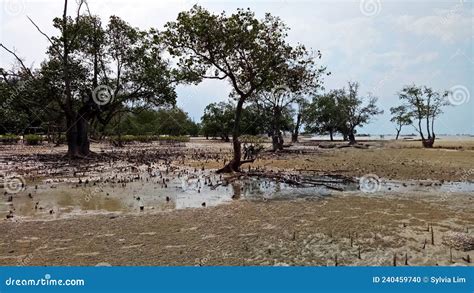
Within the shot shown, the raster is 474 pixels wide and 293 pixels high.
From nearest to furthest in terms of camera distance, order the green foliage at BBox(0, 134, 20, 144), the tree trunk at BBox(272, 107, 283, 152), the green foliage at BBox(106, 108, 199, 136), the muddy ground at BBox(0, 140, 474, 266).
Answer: the muddy ground at BBox(0, 140, 474, 266)
the tree trunk at BBox(272, 107, 283, 152)
the green foliage at BBox(0, 134, 20, 144)
the green foliage at BBox(106, 108, 199, 136)

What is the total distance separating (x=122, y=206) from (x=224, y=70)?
413 inches

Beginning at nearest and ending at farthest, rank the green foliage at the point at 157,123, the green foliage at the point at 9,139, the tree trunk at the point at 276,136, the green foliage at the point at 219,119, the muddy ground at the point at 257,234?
the muddy ground at the point at 257,234 < the tree trunk at the point at 276,136 < the green foliage at the point at 9,139 < the green foliage at the point at 219,119 < the green foliage at the point at 157,123

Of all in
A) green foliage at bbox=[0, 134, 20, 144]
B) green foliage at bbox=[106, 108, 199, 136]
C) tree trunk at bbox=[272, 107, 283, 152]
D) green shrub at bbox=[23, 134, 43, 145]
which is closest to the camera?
tree trunk at bbox=[272, 107, 283, 152]

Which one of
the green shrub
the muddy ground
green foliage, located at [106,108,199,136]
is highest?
green foliage, located at [106,108,199,136]

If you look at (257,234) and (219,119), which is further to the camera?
(219,119)

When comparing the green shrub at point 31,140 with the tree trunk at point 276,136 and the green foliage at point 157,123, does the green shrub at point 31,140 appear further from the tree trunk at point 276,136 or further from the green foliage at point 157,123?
the tree trunk at point 276,136

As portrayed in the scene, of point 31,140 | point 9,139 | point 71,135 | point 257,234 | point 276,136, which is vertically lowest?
point 257,234

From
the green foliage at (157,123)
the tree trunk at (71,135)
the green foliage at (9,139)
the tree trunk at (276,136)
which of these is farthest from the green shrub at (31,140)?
the tree trunk at (276,136)

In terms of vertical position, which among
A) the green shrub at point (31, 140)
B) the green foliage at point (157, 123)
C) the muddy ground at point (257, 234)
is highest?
the green foliage at point (157, 123)

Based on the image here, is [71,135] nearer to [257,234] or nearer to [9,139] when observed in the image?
[257,234]

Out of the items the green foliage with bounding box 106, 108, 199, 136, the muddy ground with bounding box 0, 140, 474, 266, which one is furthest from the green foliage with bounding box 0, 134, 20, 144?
the muddy ground with bounding box 0, 140, 474, 266

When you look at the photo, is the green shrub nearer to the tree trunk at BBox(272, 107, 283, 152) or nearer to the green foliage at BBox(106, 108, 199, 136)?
the green foliage at BBox(106, 108, 199, 136)

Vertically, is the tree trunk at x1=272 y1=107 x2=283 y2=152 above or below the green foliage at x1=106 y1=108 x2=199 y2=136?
below

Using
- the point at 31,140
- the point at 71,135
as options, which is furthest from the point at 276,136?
the point at 31,140
